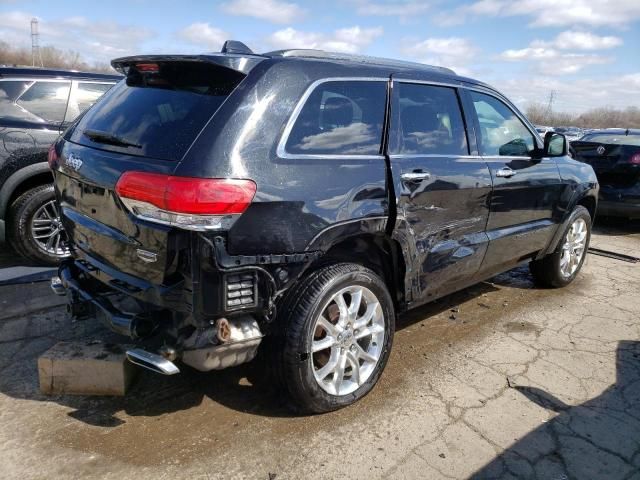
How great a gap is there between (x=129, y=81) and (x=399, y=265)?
1957mm

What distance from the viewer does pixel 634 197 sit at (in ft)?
25.3

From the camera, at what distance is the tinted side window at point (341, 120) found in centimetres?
271

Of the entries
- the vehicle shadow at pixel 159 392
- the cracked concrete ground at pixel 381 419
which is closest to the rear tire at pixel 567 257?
the cracked concrete ground at pixel 381 419

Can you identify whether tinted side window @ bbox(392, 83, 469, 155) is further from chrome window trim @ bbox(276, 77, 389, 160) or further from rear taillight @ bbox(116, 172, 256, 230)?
rear taillight @ bbox(116, 172, 256, 230)

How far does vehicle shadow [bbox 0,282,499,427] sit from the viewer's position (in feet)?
9.53

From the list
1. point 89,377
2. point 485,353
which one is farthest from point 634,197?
point 89,377

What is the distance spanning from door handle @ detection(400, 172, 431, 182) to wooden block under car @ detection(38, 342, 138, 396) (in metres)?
1.92

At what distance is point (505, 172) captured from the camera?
399 cm

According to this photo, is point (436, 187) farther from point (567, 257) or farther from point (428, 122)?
point (567, 257)

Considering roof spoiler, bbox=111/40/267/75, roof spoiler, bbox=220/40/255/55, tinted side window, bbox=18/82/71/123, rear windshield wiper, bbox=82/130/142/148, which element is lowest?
rear windshield wiper, bbox=82/130/142/148

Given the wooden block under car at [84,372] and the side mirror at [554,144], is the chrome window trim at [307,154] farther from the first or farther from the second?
the side mirror at [554,144]

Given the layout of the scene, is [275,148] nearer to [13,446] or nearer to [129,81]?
[129,81]

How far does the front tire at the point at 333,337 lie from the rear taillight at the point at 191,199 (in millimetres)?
603

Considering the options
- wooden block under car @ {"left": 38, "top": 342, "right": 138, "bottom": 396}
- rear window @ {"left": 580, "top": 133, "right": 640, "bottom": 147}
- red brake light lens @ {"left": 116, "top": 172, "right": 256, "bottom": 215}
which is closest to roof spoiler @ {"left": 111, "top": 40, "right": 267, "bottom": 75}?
red brake light lens @ {"left": 116, "top": 172, "right": 256, "bottom": 215}
